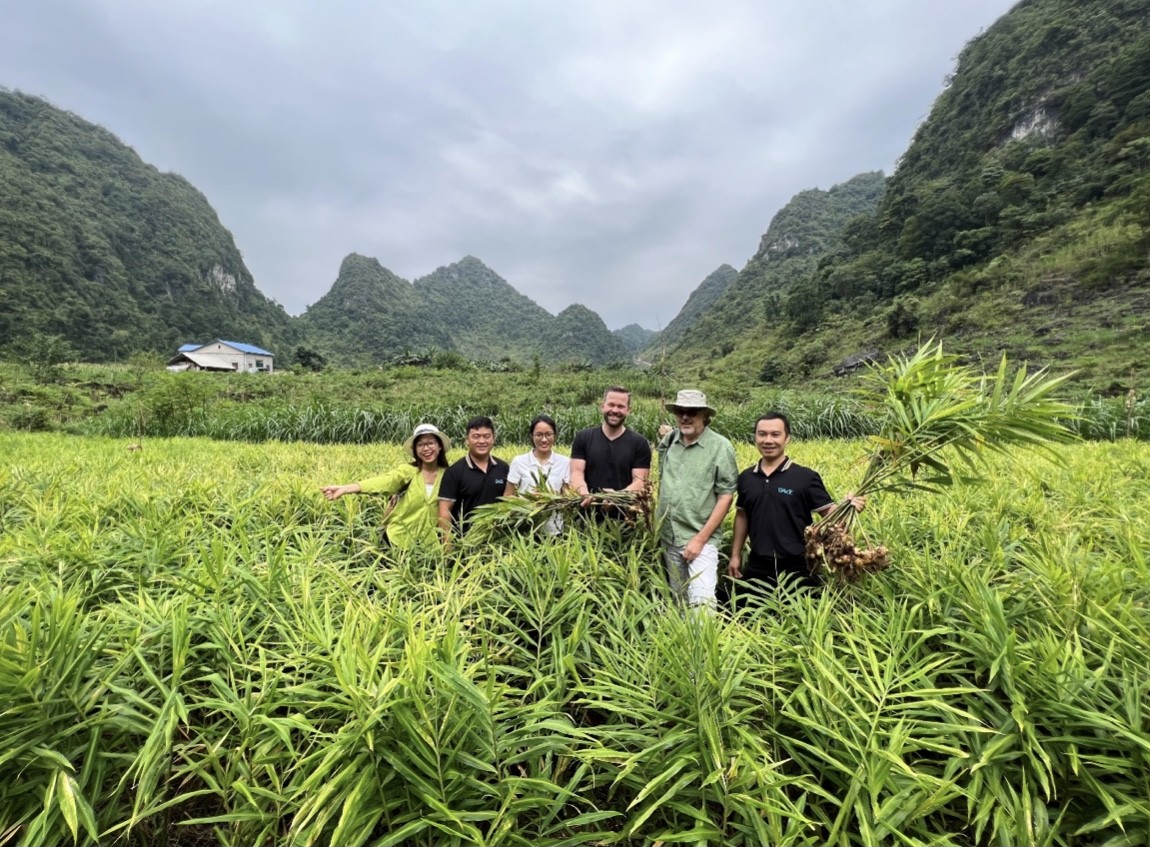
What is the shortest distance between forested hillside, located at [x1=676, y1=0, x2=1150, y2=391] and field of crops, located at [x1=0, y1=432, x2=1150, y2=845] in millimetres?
18796

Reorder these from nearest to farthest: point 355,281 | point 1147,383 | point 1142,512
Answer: point 1142,512 < point 1147,383 < point 355,281

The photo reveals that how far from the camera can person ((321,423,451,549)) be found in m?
3.45

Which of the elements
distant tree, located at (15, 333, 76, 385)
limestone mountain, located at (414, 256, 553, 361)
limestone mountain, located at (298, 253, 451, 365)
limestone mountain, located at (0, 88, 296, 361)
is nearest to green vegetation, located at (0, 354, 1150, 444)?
distant tree, located at (15, 333, 76, 385)

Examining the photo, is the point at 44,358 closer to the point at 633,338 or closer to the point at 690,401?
the point at 690,401

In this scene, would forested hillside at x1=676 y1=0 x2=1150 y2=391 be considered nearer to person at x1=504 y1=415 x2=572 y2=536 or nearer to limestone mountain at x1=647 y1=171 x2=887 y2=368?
limestone mountain at x1=647 y1=171 x2=887 y2=368

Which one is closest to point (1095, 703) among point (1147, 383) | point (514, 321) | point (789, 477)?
point (789, 477)

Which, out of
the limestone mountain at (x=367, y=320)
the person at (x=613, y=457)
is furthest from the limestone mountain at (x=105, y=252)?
the person at (x=613, y=457)

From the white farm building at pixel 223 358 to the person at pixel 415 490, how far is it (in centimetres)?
4104

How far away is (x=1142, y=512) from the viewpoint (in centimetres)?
384

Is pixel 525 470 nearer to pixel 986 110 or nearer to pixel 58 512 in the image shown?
pixel 58 512

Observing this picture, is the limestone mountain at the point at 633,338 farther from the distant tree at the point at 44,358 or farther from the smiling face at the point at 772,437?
the smiling face at the point at 772,437

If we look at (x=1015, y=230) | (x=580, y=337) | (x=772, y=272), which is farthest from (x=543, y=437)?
(x=580, y=337)

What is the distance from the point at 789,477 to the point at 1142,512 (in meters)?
3.09

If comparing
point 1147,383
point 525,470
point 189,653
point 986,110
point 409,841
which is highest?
point 986,110
